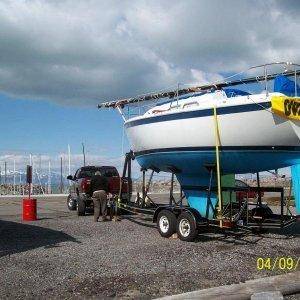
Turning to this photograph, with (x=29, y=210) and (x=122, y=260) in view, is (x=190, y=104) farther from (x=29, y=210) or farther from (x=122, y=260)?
(x=29, y=210)

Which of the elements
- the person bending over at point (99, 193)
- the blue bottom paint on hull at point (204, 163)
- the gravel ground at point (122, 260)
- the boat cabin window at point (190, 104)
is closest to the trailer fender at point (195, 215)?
the gravel ground at point (122, 260)

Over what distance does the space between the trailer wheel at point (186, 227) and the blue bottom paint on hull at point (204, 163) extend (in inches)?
37.9

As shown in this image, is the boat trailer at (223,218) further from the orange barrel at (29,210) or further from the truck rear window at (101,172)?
the truck rear window at (101,172)

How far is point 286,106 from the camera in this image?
10734mm

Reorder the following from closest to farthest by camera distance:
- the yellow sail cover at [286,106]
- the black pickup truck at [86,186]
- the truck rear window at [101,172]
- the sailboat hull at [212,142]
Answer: the yellow sail cover at [286,106], the sailboat hull at [212,142], the black pickup truck at [86,186], the truck rear window at [101,172]

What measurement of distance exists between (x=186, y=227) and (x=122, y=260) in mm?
→ 2892

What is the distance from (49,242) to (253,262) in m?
4.88

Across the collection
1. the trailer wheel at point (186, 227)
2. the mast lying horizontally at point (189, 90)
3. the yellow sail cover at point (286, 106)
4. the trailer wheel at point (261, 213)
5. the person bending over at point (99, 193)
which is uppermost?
the mast lying horizontally at point (189, 90)

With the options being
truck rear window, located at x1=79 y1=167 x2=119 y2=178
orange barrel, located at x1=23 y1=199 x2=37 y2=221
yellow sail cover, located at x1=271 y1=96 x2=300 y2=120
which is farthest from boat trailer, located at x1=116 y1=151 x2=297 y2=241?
truck rear window, located at x1=79 y1=167 x2=119 y2=178

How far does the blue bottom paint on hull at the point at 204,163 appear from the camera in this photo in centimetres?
1151

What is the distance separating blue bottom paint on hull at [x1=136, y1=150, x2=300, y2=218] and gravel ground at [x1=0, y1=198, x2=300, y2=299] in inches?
47.0

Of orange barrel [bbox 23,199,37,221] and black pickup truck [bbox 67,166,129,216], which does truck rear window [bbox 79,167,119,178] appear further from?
orange barrel [bbox 23,199,37,221]

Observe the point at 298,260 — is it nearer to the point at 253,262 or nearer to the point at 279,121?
the point at 253,262

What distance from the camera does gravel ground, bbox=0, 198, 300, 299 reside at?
7.26 meters
